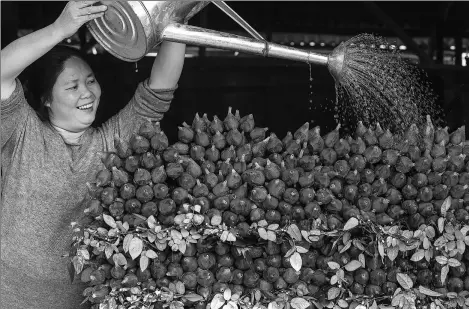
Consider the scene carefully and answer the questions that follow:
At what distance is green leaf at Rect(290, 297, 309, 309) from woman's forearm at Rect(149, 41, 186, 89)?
2.12ft

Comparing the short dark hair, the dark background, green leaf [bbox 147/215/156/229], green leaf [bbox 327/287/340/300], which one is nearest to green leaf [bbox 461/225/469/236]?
green leaf [bbox 327/287/340/300]

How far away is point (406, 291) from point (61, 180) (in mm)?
858

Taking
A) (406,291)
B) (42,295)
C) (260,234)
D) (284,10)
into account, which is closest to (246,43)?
(260,234)

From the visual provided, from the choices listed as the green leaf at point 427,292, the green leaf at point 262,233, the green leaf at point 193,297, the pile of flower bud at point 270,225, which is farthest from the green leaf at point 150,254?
the green leaf at point 427,292

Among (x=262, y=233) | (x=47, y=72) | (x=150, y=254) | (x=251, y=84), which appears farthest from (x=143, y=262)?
(x=251, y=84)

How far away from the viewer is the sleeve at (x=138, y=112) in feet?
6.31

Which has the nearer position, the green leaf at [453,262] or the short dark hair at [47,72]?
the green leaf at [453,262]

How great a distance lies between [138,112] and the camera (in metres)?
1.94

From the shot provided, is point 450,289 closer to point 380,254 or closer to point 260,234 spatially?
point 380,254

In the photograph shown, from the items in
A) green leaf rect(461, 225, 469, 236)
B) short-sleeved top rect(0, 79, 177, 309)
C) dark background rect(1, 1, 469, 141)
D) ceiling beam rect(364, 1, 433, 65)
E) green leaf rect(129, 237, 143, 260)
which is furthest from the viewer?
ceiling beam rect(364, 1, 433, 65)

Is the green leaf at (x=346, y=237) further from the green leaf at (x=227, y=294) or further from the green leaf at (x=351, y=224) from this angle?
the green leaf at (x=227, y=294)

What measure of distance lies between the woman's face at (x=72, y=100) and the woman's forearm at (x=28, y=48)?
183mm

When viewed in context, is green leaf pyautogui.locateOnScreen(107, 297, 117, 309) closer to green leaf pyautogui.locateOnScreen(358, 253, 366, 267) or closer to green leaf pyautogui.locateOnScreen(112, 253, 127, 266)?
green leaf pyautogui.locateOnScreen(112, 253, 127, 266)

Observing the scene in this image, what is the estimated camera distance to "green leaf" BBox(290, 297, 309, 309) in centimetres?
165
